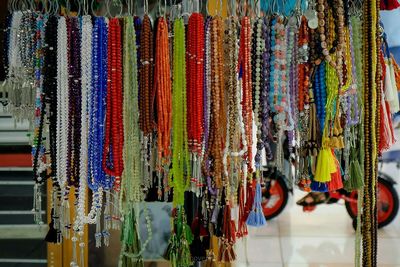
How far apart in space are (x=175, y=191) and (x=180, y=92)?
0.27 m

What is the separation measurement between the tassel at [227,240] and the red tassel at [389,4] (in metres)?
0.72

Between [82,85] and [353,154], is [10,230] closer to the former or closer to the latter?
[82,85]

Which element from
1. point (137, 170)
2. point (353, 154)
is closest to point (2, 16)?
point (137, 170)

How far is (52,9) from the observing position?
1.33 m

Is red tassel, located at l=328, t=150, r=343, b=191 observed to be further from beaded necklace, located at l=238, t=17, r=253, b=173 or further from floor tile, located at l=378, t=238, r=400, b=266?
floor tile, located at l=378, t=238, r=400, b=266

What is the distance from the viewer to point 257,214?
124cm

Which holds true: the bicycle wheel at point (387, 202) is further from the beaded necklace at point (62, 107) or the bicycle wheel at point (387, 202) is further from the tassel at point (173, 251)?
the beaded necklace at point (62, 107)

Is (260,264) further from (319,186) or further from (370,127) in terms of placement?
(370,127)

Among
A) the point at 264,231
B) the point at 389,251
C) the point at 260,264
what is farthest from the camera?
the point at 264,231

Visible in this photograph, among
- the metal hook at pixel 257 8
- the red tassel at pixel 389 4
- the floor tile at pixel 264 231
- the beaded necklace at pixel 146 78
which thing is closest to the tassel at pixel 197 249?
the beaded necklace at pixel 146 78

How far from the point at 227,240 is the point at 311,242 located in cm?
215

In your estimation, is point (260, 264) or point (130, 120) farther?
point (260, 264)

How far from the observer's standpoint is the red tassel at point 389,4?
4.18ft

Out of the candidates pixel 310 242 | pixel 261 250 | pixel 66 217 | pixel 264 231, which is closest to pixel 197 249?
pixel 66 217
